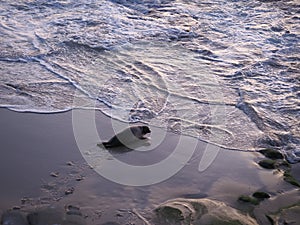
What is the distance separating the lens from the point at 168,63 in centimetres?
641

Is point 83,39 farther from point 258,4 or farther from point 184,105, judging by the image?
point 258,4

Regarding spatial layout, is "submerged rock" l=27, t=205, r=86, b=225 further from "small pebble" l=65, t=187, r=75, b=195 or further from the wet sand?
"small pebble" l=65, t=187, r=75, b=195

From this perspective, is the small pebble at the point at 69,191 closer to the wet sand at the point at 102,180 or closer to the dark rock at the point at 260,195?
the wet sand at the point at 102,180

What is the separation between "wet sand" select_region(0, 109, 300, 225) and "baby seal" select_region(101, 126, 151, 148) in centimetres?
12

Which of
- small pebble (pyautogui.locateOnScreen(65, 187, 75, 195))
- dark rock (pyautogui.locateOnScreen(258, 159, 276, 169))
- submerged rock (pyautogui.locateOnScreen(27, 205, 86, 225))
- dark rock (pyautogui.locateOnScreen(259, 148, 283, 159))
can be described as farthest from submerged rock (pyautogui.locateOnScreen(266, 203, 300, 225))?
small pebble (pyautogui.locateOnScreen(65, 187, 75, 195))

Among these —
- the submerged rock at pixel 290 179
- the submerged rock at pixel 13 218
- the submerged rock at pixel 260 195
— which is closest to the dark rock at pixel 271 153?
the submerged rock at pixel 290 179

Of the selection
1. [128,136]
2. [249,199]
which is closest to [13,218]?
[128,136]

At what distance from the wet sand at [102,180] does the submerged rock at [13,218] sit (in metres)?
0.07

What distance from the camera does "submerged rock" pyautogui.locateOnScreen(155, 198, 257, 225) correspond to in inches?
131

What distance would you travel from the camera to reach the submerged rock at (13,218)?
10.5 feet

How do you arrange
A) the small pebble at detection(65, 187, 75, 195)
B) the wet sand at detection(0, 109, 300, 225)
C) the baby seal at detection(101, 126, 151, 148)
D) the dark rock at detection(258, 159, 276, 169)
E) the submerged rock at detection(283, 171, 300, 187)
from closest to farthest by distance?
the wet sand at detection(0, 109, 300, 225)
the small pebble at detection(65, 187, 75, 195)
the submerged rock at detection(283, 171, 300, 187)
the dark rock at detection(258, 159, 276, 169)
the baby seal at detection(101, 126, 151, 148)

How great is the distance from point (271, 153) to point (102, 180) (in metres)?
1.57

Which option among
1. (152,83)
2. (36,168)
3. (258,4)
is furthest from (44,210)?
(258,4)

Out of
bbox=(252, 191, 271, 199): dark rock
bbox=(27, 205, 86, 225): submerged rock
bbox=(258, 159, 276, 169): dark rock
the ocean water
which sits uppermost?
the ocean water
